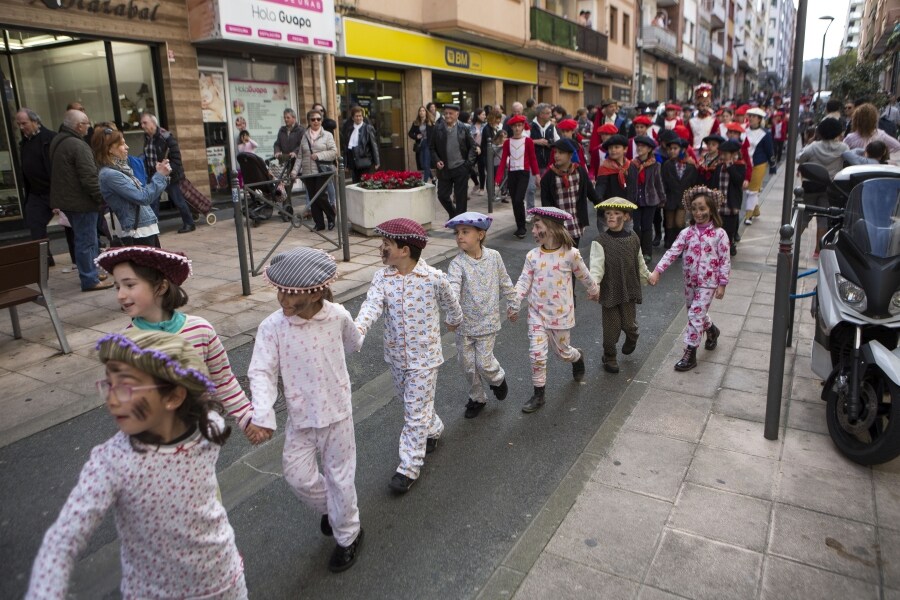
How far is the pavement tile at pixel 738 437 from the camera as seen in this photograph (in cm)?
411

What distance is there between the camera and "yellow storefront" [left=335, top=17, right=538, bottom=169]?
1666cm

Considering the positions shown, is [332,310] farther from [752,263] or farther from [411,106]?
[411,106]

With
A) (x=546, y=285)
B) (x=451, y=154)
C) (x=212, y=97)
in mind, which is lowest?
(x=546, y=285)

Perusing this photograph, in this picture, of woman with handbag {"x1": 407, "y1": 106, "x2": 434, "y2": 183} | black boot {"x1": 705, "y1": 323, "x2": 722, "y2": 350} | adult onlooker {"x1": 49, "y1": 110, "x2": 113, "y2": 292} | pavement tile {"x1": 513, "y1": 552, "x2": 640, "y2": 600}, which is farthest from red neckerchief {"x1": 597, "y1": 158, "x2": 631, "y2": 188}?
woman with handbag {"x1": 407, "y1": 106, "x2": 434, "y2": 183}

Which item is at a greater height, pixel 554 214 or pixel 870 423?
pixel 554 214

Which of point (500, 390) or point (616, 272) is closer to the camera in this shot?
point (500, 390)

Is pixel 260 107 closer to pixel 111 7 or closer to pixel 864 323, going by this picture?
pixel 111 7

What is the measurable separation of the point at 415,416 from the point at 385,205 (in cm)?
684

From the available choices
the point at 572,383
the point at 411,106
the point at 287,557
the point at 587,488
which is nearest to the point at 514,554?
the point at 587,488

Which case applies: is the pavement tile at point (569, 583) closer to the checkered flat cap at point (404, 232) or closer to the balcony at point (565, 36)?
the checkered flat cap at point (404, 232)

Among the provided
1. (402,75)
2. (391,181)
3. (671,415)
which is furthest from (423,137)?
(671,415)

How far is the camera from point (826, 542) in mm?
3195

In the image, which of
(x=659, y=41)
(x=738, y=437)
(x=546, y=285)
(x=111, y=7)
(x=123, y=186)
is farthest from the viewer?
(x=659, y=41)

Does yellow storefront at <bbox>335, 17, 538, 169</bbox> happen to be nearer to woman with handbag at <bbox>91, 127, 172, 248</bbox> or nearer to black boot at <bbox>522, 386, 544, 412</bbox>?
woman with handbag at <bbox>91, 127, 172, 248</bbox>
